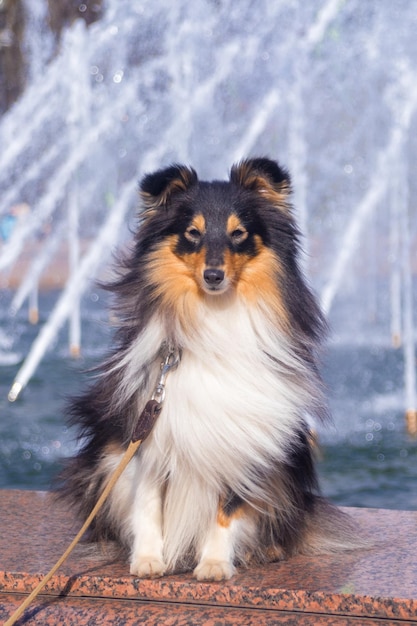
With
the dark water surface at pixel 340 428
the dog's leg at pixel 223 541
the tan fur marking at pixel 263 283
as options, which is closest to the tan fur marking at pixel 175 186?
the tan fur marking at pixel 263 283

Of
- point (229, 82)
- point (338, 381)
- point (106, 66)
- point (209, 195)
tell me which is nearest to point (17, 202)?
point (106, 66)

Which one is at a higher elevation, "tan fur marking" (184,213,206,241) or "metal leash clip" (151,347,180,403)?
"tan fur marking" (184,213,206,241)

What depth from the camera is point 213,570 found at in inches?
148

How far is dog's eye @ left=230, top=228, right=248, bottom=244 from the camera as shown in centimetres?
389

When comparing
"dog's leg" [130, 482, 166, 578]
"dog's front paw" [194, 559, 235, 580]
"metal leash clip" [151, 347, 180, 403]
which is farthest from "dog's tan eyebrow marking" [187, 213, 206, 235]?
"dog's front paw" [194, 559, 235, 580]

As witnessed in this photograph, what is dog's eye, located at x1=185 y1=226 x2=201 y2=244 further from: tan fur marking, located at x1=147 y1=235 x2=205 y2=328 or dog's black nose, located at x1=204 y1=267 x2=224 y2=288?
dog's black nose, located at x1=204 y1=267 x2=224 y2=288

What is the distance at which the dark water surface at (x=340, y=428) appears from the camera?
884 cm

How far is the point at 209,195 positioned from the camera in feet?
12.9

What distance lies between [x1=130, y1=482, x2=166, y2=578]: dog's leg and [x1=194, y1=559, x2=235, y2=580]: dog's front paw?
0.15 metres

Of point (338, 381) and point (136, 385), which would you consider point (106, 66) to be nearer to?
point (338, 381)

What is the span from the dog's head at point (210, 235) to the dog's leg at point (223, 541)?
0.90 m

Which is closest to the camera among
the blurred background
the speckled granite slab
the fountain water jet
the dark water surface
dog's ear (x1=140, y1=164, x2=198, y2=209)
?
the speckled granite slab

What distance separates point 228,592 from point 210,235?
1.41 m

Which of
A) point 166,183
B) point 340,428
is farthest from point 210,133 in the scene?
point 166,183
